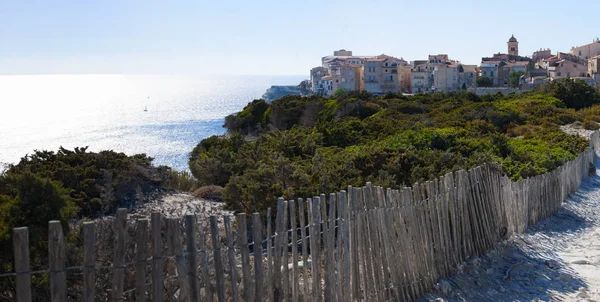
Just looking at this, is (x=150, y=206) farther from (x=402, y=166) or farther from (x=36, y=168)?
(x=402, y=166)

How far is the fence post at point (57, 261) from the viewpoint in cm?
349

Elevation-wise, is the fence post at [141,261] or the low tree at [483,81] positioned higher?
the low tree at [483,81]

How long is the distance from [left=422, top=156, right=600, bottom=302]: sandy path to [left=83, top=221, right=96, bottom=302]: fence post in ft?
13.5

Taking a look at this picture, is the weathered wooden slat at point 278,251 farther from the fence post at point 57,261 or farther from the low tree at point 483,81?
the low tree at point 483,81

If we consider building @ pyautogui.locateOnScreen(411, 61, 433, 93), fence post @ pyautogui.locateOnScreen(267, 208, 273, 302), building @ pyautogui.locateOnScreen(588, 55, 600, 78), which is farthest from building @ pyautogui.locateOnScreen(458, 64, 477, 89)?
fence post @ pyautogui.locateOnScreen(267, 208, 273, 302)

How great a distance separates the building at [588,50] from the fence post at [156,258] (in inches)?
4287

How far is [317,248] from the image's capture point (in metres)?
5.27

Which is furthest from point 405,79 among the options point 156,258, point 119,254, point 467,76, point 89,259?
point 89,259

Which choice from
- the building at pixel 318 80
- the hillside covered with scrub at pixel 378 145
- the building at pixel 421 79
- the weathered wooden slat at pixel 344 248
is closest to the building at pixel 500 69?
the building at pixel 421 79

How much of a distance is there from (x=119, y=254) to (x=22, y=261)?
55cm

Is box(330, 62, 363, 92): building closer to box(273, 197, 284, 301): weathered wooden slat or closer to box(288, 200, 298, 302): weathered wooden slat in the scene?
box(288, 200, 298, 302): weathered wooden slat

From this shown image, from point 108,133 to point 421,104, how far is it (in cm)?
3460

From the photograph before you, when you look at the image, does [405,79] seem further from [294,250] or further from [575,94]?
[294,250]

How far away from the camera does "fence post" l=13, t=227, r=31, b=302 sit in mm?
3400
